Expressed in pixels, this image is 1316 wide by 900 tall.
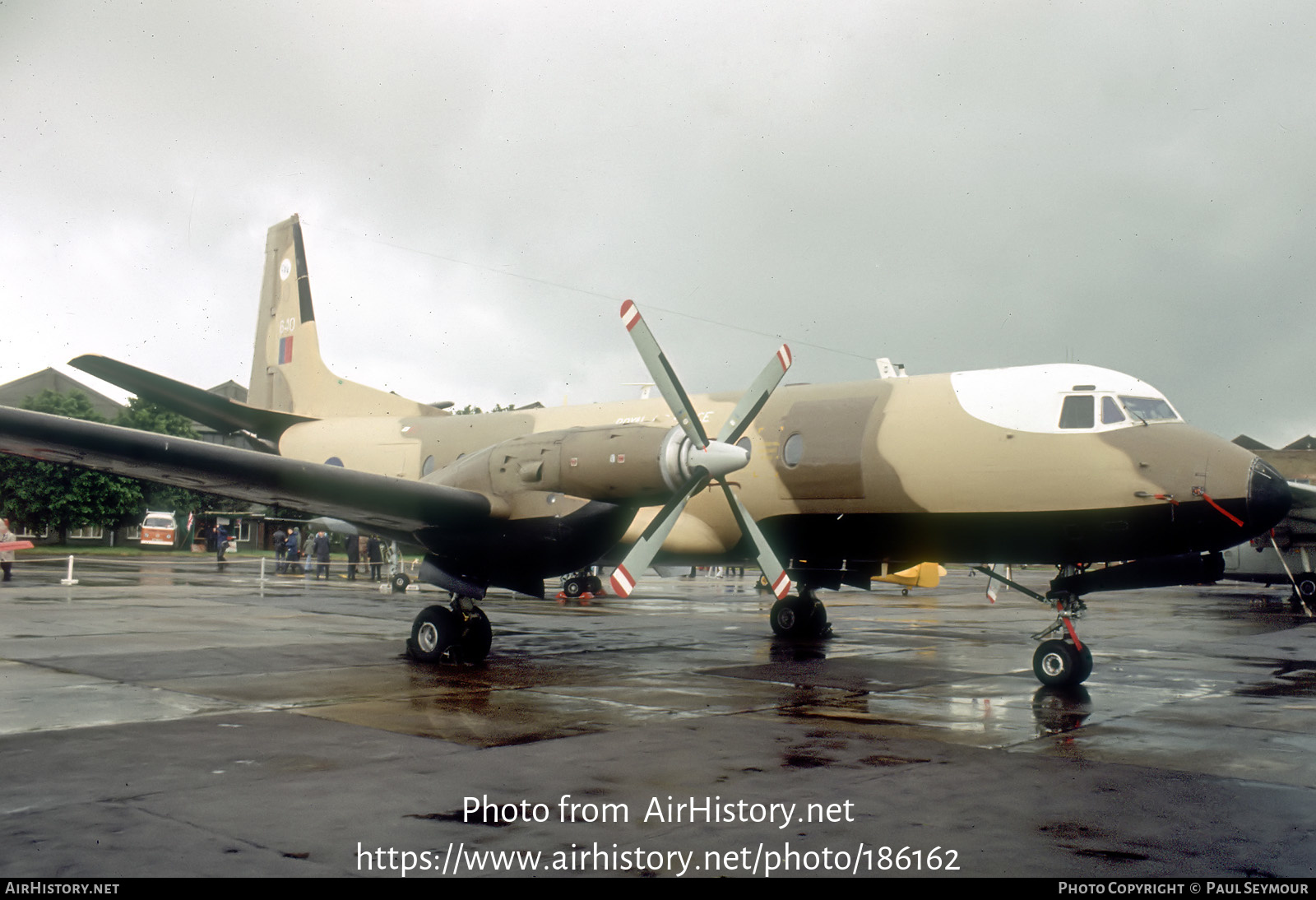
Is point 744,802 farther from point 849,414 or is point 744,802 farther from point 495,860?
point 849,414

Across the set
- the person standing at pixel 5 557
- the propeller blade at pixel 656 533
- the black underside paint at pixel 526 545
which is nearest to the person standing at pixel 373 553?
the person standing at pixel 5 557

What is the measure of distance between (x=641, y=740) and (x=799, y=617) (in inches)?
367

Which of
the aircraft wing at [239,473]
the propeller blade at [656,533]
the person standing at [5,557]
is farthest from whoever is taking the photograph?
the person standing at [5,557]

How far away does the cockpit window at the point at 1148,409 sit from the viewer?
1134 centimetres

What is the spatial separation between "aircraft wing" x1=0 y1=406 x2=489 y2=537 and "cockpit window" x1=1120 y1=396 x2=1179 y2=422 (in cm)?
794

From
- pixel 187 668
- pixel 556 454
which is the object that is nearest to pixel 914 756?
pixel 556 454

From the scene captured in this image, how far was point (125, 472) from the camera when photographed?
10828mm

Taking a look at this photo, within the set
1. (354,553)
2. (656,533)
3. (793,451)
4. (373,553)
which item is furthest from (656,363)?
(354,553)

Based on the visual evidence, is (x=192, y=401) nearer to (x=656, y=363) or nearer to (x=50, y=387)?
(x=656, y=363)

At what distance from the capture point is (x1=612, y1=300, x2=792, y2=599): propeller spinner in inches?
431

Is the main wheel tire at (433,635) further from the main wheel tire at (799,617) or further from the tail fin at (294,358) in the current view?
the tail fin at (294,358)

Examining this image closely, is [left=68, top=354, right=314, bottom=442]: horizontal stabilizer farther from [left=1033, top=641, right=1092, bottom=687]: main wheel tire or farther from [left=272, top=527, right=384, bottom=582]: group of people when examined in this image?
[left=1033, top=641, right=1092, bottom=687]: main wheel tire

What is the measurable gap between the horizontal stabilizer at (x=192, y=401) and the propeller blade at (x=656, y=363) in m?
7.81

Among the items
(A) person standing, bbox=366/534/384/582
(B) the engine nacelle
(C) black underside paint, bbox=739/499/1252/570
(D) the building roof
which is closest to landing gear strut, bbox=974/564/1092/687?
(C) black underside paint, bbox=739/499/1252/570
